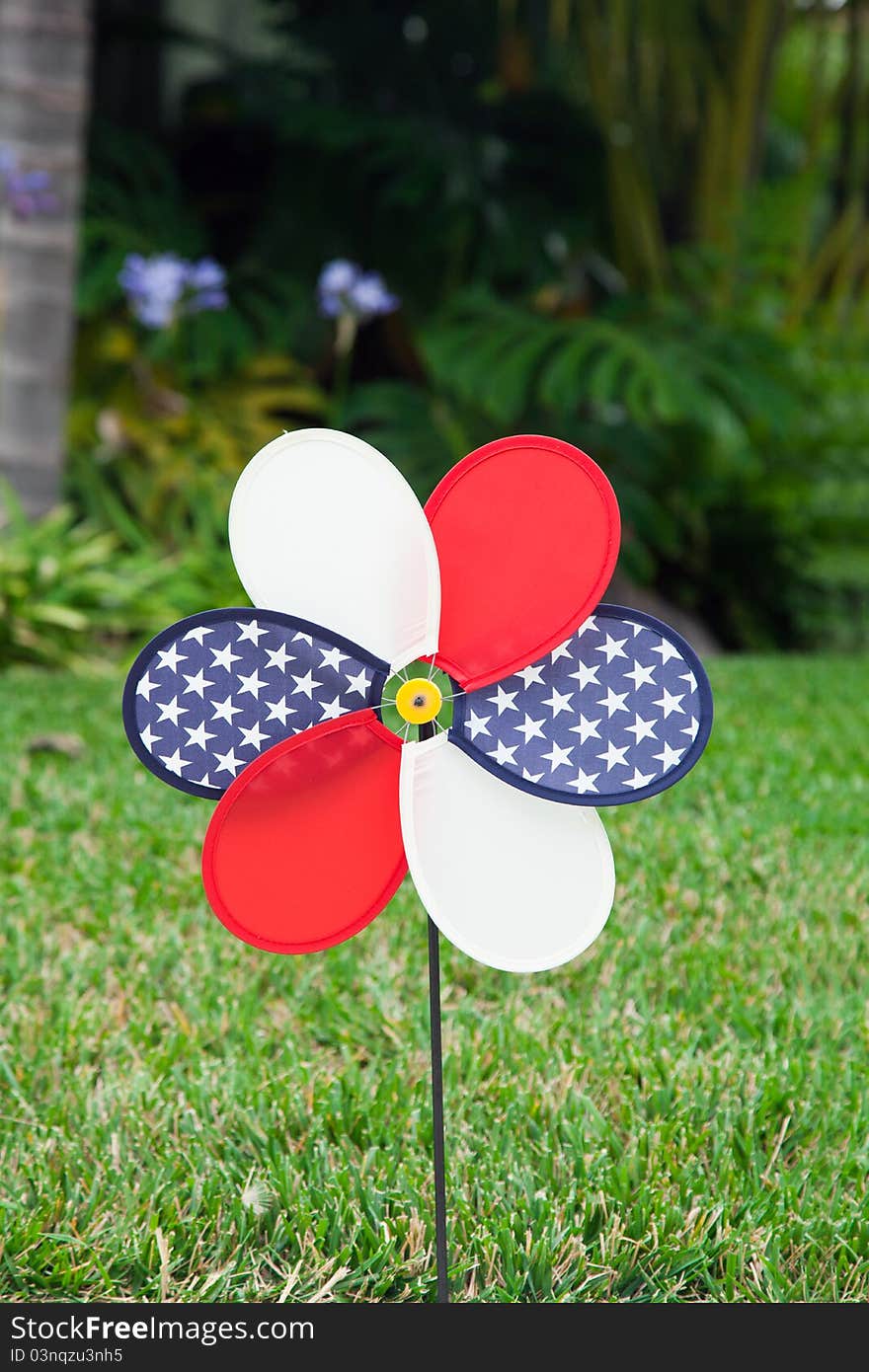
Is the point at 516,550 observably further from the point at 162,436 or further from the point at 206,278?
the point at 162,436

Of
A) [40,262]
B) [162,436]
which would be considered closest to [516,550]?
[40,262]

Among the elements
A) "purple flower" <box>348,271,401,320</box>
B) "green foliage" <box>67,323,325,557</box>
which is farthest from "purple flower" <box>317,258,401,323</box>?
"green foliage" <box>67,323,325,557</box>

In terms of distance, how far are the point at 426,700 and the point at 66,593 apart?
4.03m

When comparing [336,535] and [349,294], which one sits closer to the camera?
[336,535]

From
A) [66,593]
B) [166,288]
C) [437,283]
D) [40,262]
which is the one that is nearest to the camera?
[66,593]

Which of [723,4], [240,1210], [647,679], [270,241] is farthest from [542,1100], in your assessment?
[723,4]

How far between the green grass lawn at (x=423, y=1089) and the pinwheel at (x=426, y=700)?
421 millimetres

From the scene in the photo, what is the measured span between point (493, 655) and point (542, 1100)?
0.77 meters

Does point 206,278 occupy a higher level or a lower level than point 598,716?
lower

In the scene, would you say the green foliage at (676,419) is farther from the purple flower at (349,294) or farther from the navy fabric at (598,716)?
the navy fabric at (598,716)

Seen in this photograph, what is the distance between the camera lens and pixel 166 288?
5.50 meters

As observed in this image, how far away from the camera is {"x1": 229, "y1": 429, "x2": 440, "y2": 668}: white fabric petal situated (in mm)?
1167

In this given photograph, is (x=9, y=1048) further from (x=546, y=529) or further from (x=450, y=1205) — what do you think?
(x=546, y=529)

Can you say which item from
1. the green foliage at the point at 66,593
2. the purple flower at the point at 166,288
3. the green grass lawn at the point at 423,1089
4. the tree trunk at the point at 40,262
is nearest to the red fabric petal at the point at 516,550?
the green grass lawn at the point at 423,1089
